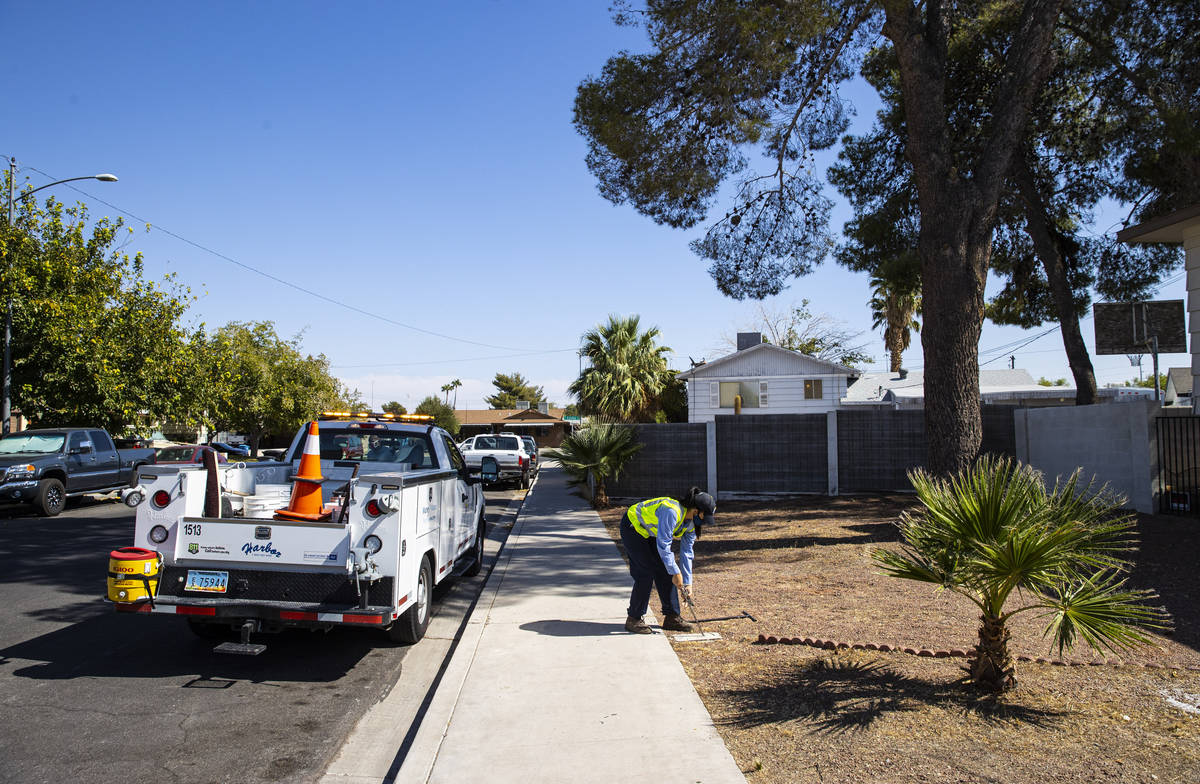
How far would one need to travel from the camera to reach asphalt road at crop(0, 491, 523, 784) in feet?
14.3

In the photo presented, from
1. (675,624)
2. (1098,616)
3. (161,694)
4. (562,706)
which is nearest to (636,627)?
(675,624)

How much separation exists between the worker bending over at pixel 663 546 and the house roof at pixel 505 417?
5372cm

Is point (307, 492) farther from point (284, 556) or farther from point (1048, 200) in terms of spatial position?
point (1048, 200)

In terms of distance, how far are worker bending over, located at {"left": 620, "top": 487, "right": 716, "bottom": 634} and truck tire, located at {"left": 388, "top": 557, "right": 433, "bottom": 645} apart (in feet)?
5.55

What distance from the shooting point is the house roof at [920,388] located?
29.8m

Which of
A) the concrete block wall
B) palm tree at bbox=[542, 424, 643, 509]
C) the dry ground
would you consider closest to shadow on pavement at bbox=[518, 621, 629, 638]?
the dry ground

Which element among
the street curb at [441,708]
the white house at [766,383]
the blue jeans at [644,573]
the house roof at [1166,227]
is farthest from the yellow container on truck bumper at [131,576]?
the white house at [766,383]

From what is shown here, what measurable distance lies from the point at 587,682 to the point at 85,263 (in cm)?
2308

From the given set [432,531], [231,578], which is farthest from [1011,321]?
[231,578]

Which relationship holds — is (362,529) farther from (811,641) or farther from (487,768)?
(811,641)

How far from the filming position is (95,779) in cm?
411

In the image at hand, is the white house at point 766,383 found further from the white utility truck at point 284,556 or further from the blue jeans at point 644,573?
the white utility truck at point 284,556

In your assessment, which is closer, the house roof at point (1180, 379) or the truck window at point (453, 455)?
the truck window at point (453, 455)

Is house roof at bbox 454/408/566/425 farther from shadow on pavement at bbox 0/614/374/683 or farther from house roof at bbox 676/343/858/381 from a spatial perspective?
shadow on pavement at bbox 0/614/374/683
